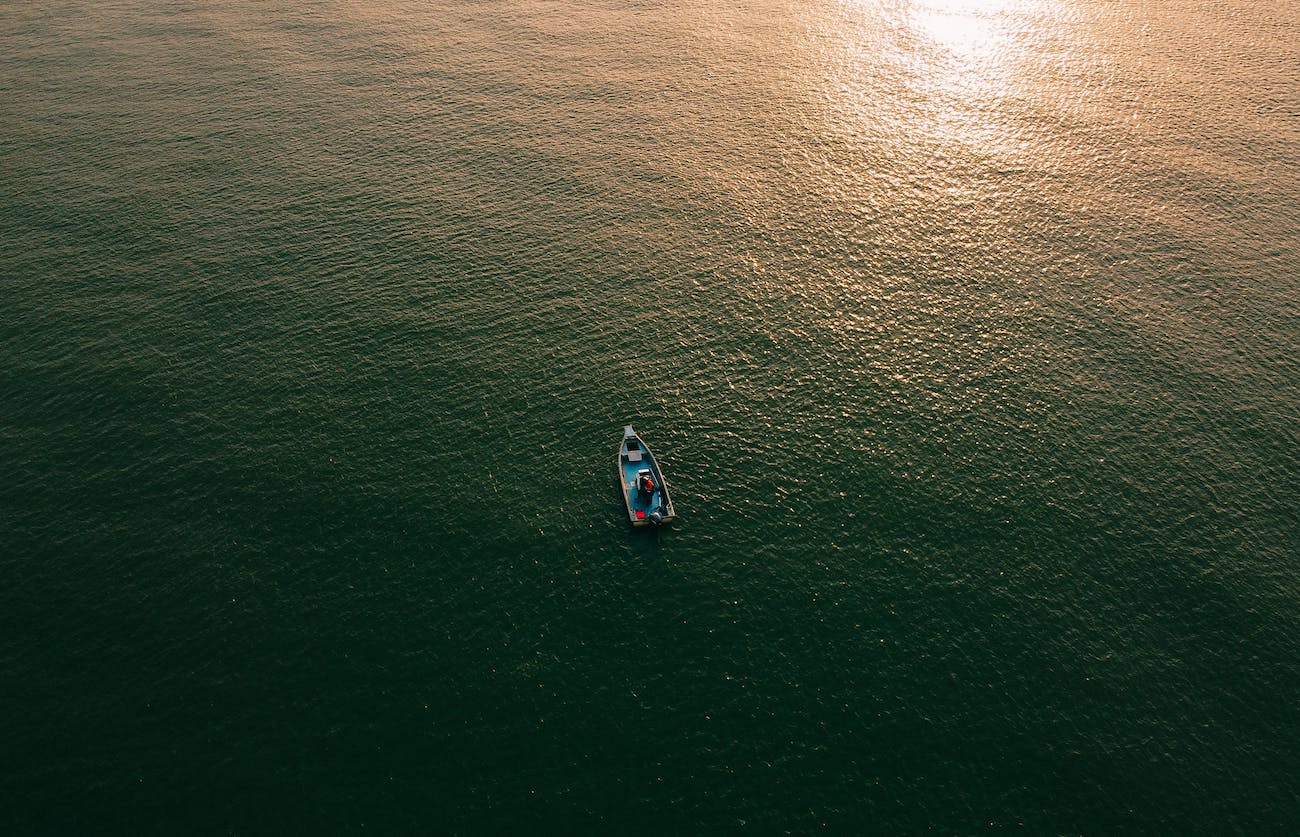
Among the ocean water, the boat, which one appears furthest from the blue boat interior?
the ocean water

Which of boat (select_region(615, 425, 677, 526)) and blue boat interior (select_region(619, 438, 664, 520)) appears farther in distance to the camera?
blue boat interior (select_region(619, 438, 664, 520))

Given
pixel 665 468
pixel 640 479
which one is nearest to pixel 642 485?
pixel 640 479

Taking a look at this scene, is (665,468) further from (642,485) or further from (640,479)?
(642,485)

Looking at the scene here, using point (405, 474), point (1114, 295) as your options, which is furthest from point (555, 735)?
point (1114, 295)

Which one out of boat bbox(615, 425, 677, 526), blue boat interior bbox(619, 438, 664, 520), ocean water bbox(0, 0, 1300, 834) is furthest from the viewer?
blue boat interior bbox(619, 438, 664, 520)

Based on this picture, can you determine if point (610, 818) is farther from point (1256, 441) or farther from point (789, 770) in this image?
point (1256, 441)

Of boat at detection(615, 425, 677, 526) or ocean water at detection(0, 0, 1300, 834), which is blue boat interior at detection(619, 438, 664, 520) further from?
ocean water at detection(0, 0, 1300, 834)
